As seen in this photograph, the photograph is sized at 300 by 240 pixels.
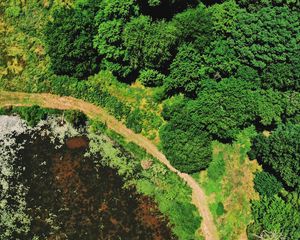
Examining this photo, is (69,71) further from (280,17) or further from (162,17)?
(280,17)

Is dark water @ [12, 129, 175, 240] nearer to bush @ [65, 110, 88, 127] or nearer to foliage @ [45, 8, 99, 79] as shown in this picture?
bush @ [65, 110, 88, 127]

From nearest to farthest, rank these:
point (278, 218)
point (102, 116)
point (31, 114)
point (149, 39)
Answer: point (278, 218) < point (149, 39) < point (31, 114) < point (102, 116)

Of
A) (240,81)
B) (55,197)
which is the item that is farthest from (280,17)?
(55,197)

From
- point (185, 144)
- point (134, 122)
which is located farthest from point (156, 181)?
point (134, 122)

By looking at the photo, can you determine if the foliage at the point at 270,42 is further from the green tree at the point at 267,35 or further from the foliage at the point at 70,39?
the foliage at the point at 70,39

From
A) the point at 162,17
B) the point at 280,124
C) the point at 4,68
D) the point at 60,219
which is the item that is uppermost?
the point at 162,17

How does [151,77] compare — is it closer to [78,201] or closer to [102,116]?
[102,116]
